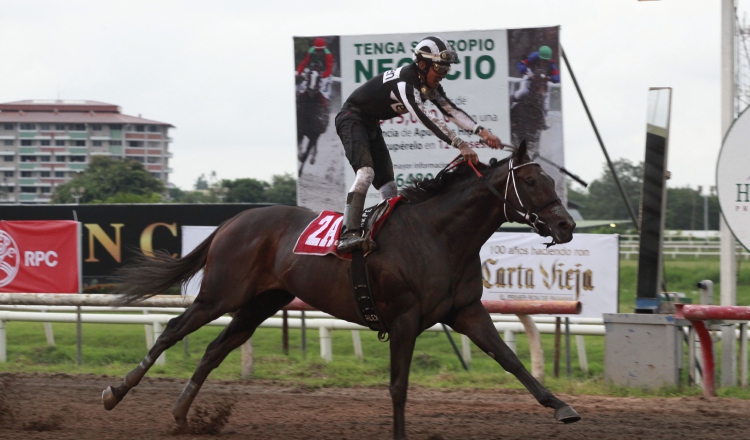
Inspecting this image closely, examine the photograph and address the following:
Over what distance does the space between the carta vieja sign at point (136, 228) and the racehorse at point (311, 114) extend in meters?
4.78

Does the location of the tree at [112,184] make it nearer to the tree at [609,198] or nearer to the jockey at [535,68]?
the tree at [609,198]

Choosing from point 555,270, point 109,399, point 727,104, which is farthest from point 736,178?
point 109,399

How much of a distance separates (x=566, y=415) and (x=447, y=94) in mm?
5590

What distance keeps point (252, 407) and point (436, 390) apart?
1.82 metres

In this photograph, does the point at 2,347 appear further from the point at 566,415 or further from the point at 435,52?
the point at 566,415

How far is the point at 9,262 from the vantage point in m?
11.7

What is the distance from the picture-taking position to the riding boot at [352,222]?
6.02 meters

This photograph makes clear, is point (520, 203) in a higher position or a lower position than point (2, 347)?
higher

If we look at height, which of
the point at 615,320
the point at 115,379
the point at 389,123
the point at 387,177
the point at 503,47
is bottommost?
the point at 115,379

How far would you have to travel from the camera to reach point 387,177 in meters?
6.52

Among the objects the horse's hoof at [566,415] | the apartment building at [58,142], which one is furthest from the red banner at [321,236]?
the apartment building at [58,142]

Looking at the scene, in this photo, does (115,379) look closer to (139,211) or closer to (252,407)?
(252,407)

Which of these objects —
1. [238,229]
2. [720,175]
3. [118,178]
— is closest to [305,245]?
[238,229]

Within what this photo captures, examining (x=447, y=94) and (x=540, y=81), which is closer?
(x=540, y=81)
